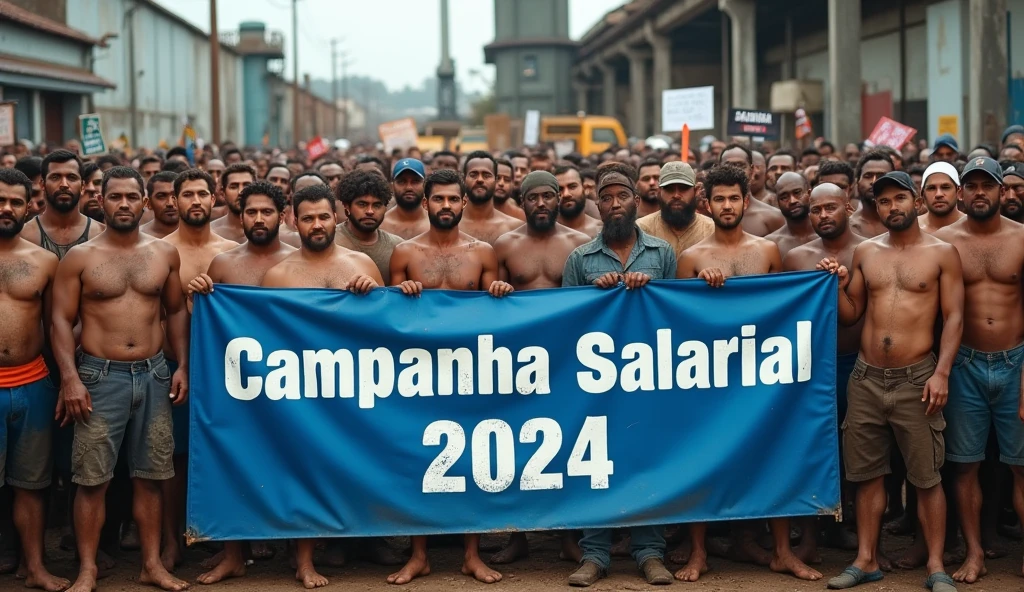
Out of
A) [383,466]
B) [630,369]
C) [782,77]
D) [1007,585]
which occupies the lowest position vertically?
[1007,585]

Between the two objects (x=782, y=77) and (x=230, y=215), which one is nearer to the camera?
(x=230, y=215)

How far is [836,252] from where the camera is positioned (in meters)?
7.43

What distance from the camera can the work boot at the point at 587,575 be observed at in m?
6.76

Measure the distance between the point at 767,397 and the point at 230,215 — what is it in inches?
162

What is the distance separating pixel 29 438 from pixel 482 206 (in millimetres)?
3755

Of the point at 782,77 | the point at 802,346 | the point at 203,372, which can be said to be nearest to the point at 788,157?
the point at 802,346

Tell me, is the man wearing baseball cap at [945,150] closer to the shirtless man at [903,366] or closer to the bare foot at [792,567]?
the shirtless man at [903,366]

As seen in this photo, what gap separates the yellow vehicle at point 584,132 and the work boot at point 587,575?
28877mm

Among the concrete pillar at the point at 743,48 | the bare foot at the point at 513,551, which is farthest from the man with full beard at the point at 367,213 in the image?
the concrete pillar at the point at 743,48

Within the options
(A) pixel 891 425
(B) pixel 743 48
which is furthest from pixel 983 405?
(B) pixel 743 48

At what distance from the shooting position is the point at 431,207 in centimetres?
755

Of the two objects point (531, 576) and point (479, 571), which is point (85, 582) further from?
point (531, 576)

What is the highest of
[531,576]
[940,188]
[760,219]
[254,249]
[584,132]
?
[584,132]

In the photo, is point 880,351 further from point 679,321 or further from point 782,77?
point 782,77
